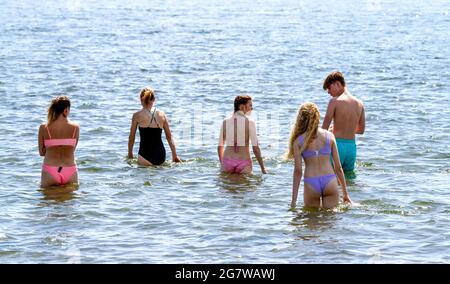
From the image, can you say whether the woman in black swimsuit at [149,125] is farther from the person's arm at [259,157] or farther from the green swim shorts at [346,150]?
the green swim shorts at [346,150]

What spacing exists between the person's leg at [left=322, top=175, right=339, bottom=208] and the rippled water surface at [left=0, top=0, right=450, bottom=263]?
0.73ft

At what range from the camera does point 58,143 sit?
576 inches

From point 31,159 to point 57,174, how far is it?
360 centimetres

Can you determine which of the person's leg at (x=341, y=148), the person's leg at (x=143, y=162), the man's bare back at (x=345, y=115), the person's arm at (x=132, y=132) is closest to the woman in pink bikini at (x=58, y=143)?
the person's arm at (x=132, y=132)

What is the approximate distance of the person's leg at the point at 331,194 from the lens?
522 inches

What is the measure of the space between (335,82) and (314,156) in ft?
7.38

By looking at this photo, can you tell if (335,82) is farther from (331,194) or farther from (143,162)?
(143,162)

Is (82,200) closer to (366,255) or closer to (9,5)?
(366,255)

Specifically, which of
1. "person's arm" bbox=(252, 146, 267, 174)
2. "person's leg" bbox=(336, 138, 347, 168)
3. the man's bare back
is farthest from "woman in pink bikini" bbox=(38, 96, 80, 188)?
"person's leg" bbox=(336, 138, 347, 168)

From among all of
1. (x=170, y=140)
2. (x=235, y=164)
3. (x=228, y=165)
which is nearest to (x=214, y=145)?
(x=170, y=140)

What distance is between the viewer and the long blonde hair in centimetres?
1284
